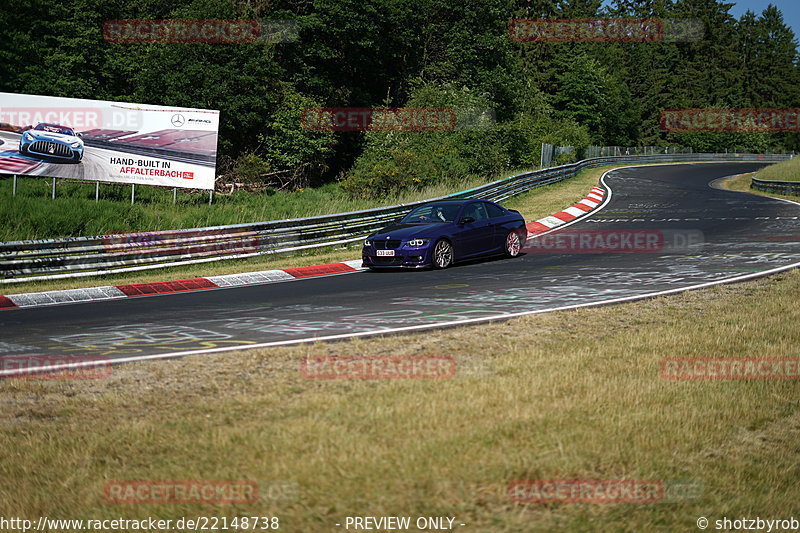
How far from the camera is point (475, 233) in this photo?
16.8 metres

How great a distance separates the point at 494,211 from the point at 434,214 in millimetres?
1518

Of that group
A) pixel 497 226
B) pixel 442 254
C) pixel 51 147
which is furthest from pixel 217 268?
pixel 51 147

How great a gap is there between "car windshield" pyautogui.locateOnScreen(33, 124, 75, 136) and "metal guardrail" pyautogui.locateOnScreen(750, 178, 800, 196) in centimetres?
2690

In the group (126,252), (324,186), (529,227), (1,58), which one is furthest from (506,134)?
(1,58)

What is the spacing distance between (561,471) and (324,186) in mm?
43881

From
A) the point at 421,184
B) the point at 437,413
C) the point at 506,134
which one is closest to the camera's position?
the point at 437,413

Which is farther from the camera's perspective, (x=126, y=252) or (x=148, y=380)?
(x=126, y=252)

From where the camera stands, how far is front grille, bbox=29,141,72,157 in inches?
880

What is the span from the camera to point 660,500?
4.33m

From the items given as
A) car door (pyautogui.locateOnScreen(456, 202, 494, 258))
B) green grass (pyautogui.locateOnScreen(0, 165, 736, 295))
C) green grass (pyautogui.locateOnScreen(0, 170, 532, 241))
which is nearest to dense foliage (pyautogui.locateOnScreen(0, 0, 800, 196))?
green grass (pyautogui.locateOnScreen(0, 170, 532, 241))

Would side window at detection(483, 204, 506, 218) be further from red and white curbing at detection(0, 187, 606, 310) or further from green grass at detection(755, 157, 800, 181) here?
green grass at detection(755, 157, 800, 181)

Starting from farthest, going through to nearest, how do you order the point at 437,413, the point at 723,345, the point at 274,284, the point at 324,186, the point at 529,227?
the point at 324,186
the point at 529,227
the point at 274,284
the point at 723,345
the point at 437,413

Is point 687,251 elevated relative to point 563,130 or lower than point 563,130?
lower

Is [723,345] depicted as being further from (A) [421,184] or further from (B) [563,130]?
(B) [563,130]
